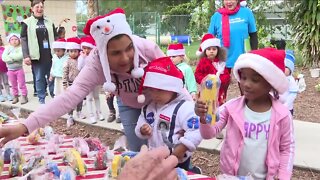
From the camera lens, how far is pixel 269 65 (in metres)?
2.45

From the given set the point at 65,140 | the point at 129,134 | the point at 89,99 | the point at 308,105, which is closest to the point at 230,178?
the point at 129,134

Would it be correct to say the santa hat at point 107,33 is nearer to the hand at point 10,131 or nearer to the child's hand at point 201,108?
the hand at point 10,131

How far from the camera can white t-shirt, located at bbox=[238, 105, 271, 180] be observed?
2475 millimetres

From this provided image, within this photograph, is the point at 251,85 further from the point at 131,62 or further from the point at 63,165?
the point at 63,165

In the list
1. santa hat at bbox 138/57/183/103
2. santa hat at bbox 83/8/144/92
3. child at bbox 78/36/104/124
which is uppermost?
santa hat at bbox 83/8/144/92

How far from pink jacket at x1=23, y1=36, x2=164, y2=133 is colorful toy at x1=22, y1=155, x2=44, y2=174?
0.81 feet

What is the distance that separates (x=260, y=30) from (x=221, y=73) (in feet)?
29.8

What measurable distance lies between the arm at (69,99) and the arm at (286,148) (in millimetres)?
1272

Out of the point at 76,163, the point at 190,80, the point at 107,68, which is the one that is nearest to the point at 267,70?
the point at 107,68

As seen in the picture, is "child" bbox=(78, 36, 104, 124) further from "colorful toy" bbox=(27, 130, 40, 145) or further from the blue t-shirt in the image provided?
"colorful toy" bbox=(27, 130, 40, 145)

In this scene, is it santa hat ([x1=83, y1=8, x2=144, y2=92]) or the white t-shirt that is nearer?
the white t-shirt

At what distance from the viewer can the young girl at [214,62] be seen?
15.4 feet

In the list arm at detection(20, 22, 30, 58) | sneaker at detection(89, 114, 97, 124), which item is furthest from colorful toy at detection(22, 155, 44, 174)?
arm at detection(20, 22, 30, 58)

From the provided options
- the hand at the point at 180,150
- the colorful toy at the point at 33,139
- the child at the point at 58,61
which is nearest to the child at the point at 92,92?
the child at the point at 58,61
